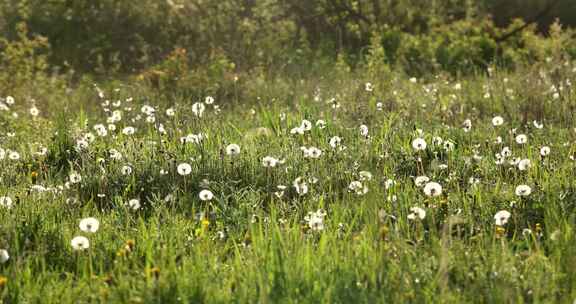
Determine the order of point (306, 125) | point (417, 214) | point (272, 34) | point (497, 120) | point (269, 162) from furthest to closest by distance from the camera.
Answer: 1. point (272, 34)
2. point (497, 120)
3. point (306, 125)
4. point (269, 162)
5. point (417, 214)

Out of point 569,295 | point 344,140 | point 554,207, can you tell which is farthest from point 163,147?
point 569,295

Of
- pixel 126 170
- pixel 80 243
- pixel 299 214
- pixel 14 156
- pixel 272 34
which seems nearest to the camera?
pixel 80 243

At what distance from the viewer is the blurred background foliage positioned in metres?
9.11

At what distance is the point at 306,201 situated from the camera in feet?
12.4

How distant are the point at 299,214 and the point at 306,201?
0.22 meters

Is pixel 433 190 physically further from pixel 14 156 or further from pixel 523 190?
pixel 14 156

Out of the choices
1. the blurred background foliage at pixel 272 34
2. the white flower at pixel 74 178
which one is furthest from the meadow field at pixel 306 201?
the blurred background foliage at pixel 272 34

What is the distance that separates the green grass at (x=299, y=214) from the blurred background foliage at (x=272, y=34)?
3211 mm

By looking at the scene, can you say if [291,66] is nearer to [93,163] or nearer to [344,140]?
[344,140]

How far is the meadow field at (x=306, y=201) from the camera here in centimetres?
271

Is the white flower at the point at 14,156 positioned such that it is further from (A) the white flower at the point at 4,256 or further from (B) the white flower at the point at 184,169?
(A) the white flower at the point at 4,256

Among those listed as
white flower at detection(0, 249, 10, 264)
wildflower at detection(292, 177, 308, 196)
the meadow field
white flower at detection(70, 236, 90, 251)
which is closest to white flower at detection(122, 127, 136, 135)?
the meadow field

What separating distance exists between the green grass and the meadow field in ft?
0.04

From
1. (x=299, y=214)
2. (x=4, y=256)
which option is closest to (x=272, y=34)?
(x=299, y=214)
